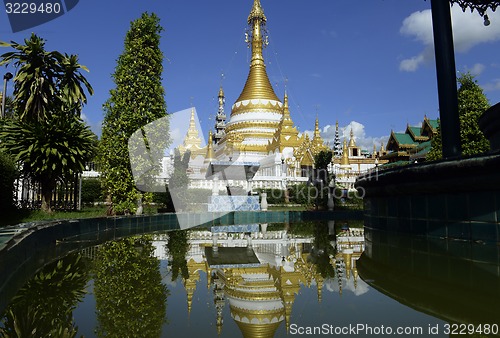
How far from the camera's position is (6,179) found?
14.5 metres

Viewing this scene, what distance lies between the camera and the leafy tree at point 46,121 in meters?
15.9

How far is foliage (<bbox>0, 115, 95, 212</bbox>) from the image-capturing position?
15.8m

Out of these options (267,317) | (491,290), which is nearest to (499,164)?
(491,290)

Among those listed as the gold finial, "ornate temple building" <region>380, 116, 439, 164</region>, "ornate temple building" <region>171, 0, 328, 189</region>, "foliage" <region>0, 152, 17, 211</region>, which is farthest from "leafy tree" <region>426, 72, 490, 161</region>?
the gold finial

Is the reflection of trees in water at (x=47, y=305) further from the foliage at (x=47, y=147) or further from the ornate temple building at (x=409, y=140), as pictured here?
the ornate temple building at (x=409, y=140)

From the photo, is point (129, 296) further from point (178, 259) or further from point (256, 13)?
point (256, 13)

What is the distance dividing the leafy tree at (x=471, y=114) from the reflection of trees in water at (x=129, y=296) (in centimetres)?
2039

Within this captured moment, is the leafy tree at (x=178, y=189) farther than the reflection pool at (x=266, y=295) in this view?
Yes

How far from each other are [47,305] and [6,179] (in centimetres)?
1266

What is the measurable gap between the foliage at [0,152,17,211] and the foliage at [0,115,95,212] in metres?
0.81

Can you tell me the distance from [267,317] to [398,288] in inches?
61.7

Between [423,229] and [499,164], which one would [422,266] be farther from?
[423,229]

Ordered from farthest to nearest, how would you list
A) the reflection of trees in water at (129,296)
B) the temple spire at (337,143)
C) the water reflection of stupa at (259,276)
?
the temple spire at (337,143)
the water reflection of stupa at (259,276)
the reflection of trees in water at (129,296)

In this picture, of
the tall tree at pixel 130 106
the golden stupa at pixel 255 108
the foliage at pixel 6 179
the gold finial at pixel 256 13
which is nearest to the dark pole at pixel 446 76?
the tall tree at pixel 130 106
